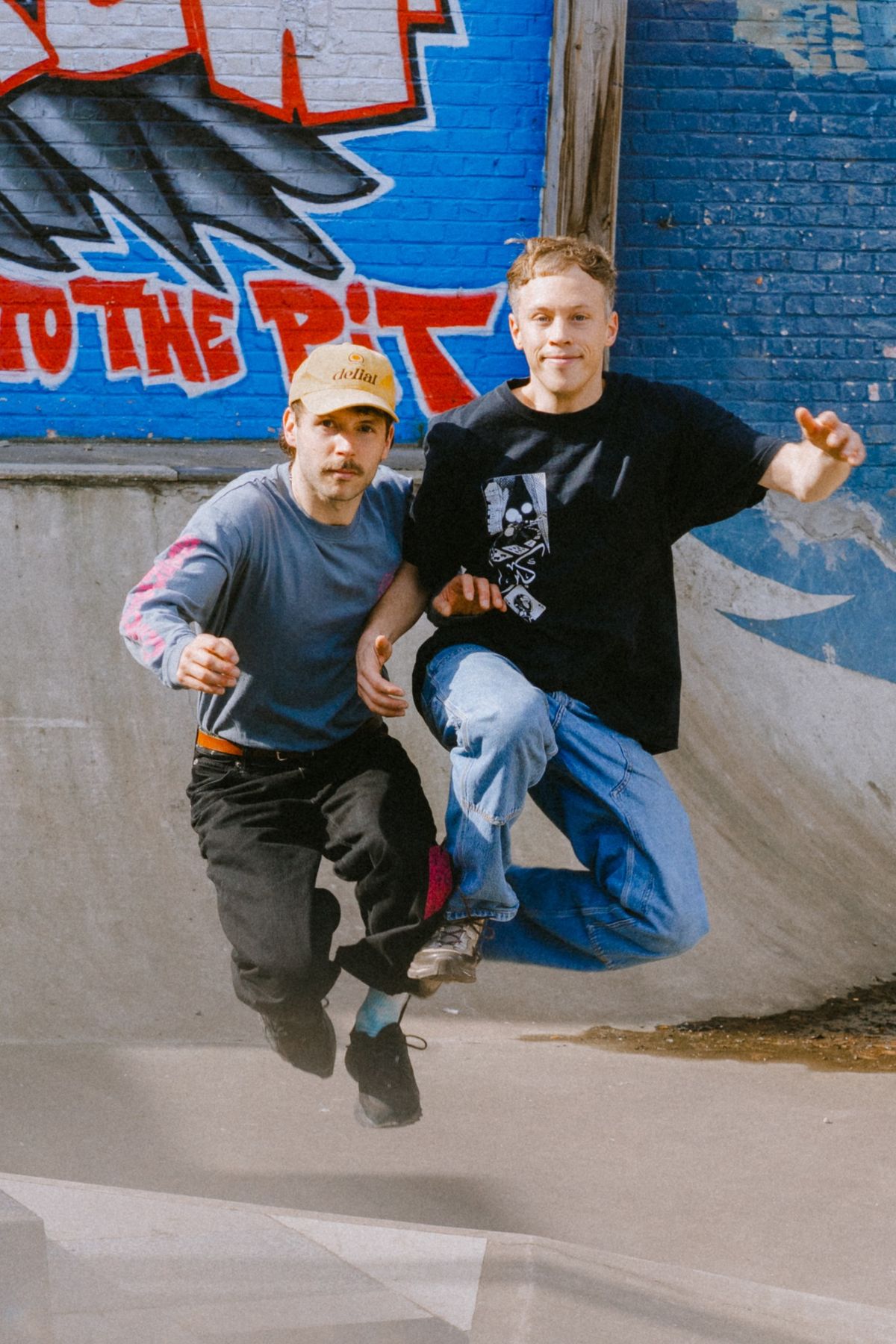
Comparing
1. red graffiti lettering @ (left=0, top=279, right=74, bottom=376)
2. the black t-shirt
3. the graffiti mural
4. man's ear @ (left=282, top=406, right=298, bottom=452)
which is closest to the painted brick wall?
the graffiti mural

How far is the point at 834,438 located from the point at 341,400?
1.07 m

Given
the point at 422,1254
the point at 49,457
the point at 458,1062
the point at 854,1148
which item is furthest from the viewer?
the point at 49,457

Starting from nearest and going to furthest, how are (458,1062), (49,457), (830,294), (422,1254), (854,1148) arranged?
(422,1254) → (854,1148) → (458,1062) → (49,457) → (830,294)

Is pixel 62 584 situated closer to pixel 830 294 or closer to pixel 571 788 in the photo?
pixel 571 788

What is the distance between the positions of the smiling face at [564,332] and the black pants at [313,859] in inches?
36.8

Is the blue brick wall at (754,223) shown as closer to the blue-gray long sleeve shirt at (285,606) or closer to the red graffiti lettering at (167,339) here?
the red graffiti lettering at (167,339)

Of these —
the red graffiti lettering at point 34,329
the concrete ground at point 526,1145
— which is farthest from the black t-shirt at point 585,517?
the red graffiti lettering at point 34,329

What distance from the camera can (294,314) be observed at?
6.92 metres

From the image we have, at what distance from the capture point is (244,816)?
11.0 feet

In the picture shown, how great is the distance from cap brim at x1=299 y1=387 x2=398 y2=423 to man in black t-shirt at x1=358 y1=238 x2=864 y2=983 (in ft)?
0.73

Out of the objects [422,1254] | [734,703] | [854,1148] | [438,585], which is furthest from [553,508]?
[734,703]

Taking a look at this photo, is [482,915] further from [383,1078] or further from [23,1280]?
[23,1280]

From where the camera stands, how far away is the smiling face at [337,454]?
10.5 feet

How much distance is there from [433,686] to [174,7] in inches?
192
